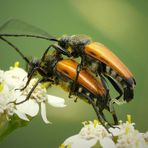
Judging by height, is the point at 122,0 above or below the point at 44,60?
above

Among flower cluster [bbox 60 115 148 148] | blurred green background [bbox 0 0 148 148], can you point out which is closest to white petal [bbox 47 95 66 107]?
flower cluster [bbox 60 115 148 148]

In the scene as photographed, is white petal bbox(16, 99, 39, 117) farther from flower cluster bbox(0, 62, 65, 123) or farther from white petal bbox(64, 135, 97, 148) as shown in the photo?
white petal bbox(64, 135, 97, 148)

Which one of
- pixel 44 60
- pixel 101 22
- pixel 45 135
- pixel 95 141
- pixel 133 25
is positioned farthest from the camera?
pixel 133 25

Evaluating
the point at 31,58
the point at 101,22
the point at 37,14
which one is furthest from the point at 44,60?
the point at 37,14

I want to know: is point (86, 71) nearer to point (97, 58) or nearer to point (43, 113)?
point (97, 58)

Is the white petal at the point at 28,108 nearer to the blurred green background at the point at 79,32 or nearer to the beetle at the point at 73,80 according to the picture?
the beetle at the point at 73,80

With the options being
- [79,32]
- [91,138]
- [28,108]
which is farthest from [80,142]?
[79,32]

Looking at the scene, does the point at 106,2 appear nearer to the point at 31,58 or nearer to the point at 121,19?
the point at 121,19
